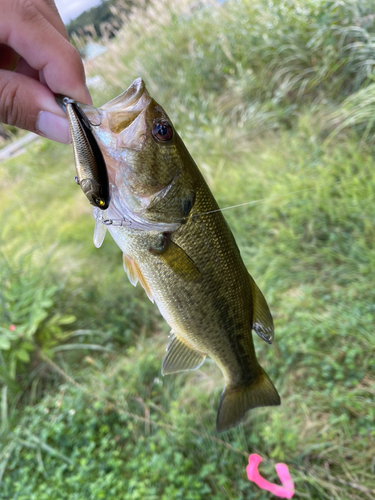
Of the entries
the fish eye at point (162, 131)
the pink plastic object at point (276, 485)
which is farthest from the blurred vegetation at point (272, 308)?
the fish eye at point (162, 131)

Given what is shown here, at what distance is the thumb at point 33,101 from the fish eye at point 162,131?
1.04ft

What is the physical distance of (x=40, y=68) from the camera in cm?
117

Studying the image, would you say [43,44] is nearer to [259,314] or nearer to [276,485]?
[259,314]

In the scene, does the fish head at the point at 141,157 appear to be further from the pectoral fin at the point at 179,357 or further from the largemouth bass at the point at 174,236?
the pectoral fin at the point at 179,357

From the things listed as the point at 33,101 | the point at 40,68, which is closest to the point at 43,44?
the point at 40,68

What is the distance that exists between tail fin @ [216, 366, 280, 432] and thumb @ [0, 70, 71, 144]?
1.09 metres

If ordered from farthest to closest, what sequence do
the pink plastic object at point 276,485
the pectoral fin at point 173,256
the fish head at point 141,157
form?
1. the pink plastic object at point 276,485
2. the pectoral fin at point 173,256
3. the fish head at point 141,157

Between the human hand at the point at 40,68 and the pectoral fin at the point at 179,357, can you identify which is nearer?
the human hand at the point at 40,68

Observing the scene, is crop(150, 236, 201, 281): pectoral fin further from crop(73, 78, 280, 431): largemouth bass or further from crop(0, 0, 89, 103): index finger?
crop(0, 0, 89, 103): index finger

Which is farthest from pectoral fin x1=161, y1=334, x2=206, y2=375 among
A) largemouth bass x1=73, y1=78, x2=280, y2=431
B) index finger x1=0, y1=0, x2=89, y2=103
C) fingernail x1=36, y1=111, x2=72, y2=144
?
index finger x1=0, y1=0, x2=89, y2=103

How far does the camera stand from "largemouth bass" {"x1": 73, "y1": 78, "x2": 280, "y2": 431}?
1008mm

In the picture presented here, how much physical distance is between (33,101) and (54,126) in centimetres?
12

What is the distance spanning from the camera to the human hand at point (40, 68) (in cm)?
112

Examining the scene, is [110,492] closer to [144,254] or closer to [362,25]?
[144,254]
